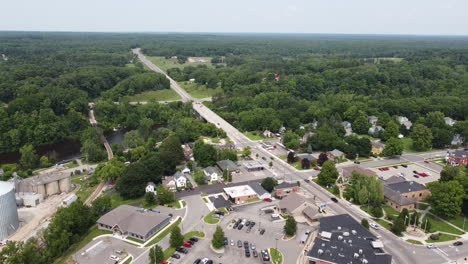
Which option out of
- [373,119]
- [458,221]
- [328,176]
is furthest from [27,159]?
[373,119]

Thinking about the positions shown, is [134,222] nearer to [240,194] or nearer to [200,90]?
[240,194]

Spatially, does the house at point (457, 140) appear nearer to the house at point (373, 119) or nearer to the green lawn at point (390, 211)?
the house at point (373, 119)

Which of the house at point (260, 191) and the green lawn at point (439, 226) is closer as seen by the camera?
the green lawn at point (439, 226)

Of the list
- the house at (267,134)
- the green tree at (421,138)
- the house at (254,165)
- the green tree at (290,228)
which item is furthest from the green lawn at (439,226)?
the house at (267,134)

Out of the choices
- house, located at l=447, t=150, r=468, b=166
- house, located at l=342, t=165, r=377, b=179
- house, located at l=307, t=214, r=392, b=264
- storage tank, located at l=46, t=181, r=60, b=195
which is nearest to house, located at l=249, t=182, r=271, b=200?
house, located at l=307, t=214, r=392, b=264

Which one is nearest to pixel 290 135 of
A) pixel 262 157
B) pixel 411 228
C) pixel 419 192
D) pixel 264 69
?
pixel 262 157

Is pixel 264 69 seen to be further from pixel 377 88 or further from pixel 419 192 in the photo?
pixel 419 192

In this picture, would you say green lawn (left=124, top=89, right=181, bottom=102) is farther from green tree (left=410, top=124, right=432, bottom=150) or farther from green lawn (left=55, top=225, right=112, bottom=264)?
green lawn (left=55, top=225, right=112, bottom=264)
